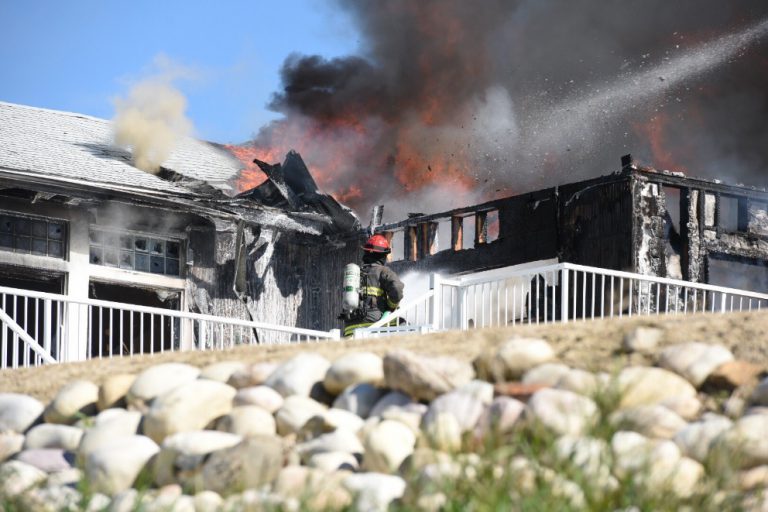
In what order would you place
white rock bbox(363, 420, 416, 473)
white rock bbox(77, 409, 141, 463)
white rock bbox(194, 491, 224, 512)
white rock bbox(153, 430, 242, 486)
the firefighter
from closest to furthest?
white rock bbox(194, 491, 224, 512), white rock bbox(363, 420, 416, 473), white rock bbox(153, 430, 242, 486), white rock bbox(77, 409, 141, 463), the firefighter

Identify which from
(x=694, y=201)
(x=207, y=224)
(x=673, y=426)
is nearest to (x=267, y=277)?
(x=207, y=224)

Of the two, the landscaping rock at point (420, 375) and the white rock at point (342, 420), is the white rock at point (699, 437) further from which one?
the white rock at point (342, 420)

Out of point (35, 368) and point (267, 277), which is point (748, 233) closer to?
point (267, 277)

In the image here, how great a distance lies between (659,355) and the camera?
24.0 feet

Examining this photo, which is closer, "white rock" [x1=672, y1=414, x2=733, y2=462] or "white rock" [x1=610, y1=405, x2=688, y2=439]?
"white rock" [x1=672, y1=414, x2=733, y2=462]

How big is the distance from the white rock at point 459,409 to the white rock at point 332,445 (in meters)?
0.35

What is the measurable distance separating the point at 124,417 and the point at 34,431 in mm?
567

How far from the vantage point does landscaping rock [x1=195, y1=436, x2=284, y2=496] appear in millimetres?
6508

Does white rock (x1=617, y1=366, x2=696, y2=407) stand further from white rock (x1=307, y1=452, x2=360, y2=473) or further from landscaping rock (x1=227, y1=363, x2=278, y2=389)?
landscaping rock (x1=227, y1=363, x2=278, y2=389)

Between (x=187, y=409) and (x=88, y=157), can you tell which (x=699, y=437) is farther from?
(x=88, y=157)

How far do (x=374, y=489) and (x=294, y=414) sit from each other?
3.64 feet

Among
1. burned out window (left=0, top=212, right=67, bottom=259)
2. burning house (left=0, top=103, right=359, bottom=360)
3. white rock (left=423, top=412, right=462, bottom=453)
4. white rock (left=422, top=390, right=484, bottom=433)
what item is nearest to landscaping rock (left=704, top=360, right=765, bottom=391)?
white rock (left=422, top=390, right=484, bottom=433)

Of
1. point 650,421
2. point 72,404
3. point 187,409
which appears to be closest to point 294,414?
point 187,409

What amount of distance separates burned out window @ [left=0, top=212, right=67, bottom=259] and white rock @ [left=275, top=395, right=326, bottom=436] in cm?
1241
